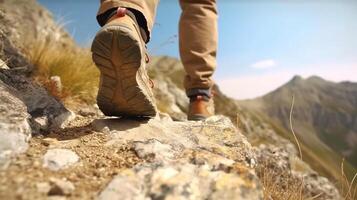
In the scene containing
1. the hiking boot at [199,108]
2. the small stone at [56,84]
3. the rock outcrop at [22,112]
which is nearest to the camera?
the rock outcrop at [22,112]

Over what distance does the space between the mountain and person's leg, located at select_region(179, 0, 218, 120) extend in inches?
5554

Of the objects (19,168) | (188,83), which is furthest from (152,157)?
(188,83)

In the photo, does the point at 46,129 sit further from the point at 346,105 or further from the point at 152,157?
the point at 346,105

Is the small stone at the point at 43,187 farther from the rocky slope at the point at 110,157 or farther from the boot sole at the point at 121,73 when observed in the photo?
the boot sole at the point at 121,73

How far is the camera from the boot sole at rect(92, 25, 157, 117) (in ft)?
5.87

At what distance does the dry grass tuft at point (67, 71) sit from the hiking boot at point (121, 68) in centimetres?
176

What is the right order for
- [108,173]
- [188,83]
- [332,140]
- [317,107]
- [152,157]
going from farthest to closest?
[317,107] < [332,140] < [188,83] < [152,157] < [108,173]

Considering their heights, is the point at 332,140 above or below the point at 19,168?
below

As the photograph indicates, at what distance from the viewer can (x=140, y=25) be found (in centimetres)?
216

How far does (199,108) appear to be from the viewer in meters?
3.04

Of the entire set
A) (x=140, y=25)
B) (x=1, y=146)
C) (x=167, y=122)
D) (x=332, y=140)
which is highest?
(x=140, y=25)

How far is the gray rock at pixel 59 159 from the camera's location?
5.06 feet

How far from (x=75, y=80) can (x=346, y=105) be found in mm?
185523

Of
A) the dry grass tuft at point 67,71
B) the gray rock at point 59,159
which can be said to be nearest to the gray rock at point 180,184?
the gray rock at point 59,159
